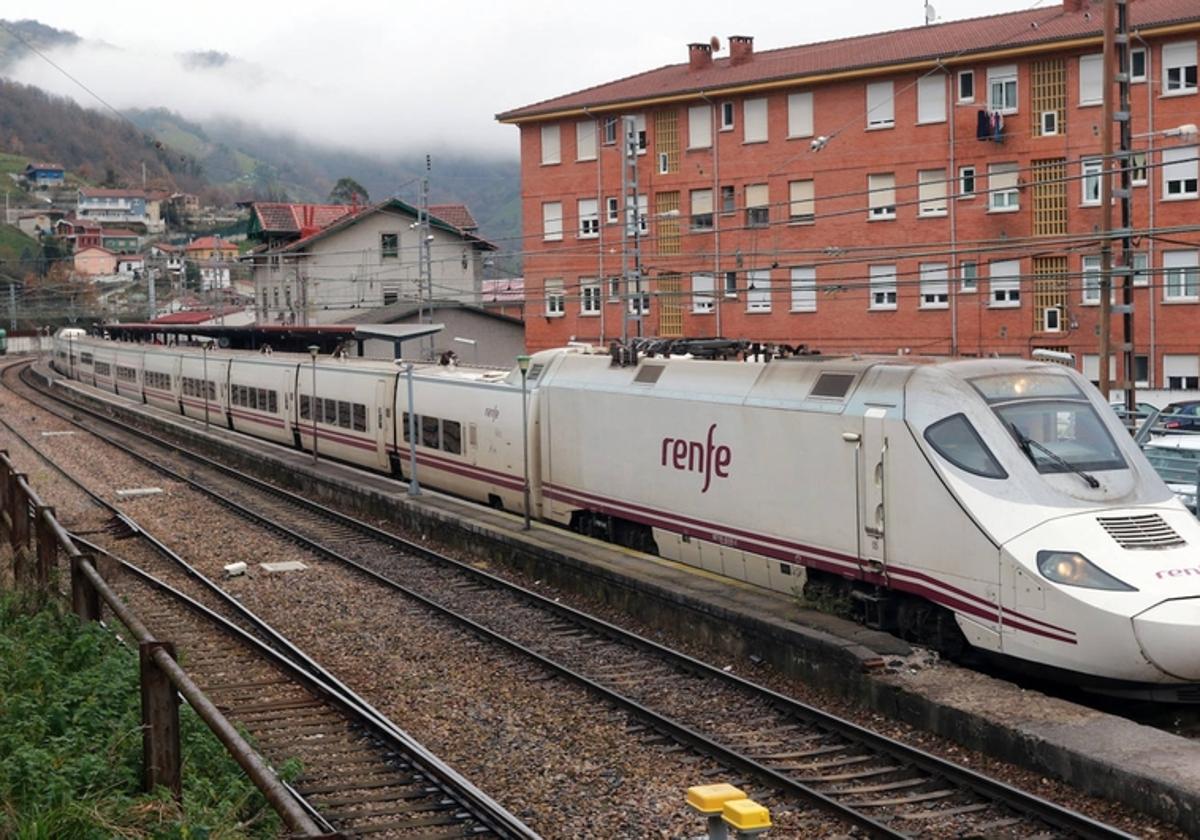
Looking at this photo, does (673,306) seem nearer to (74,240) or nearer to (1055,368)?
(1055,368)

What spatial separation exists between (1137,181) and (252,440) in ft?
86.5

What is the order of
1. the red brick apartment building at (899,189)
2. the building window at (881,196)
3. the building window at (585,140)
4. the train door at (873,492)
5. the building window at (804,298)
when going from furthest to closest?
the building window at (585,140) → the building window at (804,298) → the building window at (881,196) → the red brick apartment building at (899,189) → the train door at (873,492)

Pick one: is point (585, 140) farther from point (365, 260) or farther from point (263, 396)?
point (365, 260)

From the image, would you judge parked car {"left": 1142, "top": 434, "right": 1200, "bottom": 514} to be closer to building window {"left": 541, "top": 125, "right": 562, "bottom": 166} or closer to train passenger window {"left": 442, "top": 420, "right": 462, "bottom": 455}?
train passenger window {"left": 442, "top": 420, "right": 462, "bottom": 455}

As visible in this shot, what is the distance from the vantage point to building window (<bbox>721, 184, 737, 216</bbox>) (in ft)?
159

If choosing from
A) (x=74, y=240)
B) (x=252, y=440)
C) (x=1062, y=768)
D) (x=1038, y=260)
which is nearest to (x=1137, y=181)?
(x=1038, y=260)

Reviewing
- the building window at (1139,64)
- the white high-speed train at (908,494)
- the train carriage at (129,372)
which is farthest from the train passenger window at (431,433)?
the train carriage at (129,372)

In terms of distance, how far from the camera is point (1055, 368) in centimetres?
1341

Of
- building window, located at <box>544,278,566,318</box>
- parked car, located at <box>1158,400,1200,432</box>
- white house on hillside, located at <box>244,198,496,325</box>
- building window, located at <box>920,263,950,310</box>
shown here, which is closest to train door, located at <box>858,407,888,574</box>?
parked car, located at <box>1158,400,1200,432</box>

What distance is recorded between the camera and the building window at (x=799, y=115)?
152ft

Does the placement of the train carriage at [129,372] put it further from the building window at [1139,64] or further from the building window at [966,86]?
the building window at [1139,64]

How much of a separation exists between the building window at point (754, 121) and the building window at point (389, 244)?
1099 inches

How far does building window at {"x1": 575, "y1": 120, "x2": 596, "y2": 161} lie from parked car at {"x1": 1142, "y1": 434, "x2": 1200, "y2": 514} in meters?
34.3

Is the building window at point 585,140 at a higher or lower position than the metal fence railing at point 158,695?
higher
